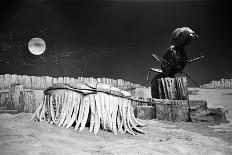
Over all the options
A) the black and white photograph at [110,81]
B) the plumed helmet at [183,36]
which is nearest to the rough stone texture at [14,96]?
the black and white photograph at [110,81]

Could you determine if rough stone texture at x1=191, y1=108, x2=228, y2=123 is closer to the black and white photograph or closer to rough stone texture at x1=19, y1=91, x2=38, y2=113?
the black and white photograph

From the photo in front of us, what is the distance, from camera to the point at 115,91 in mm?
2975

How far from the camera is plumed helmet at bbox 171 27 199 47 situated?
4.82 metres

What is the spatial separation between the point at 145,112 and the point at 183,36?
6.59 feet

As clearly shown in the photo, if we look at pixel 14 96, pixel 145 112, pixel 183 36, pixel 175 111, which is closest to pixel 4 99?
pixel 14 96

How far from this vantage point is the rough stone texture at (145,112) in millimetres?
4510

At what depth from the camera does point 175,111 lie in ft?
14.6

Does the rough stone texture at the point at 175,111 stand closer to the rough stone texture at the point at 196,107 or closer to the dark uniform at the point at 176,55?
the rough stone texture at the point at 196,107

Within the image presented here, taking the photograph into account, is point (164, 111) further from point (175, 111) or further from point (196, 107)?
point (196, 107)

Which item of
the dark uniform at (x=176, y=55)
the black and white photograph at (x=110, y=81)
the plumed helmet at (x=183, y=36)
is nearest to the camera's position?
the black and white photograph at (x=110, y=81)

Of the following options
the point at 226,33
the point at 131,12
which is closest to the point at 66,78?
the point at 131,12

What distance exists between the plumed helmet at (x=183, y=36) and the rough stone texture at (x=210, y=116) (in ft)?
5.54

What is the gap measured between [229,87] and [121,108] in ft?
37.6

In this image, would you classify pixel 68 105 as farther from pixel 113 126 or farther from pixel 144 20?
pixel 144 20
